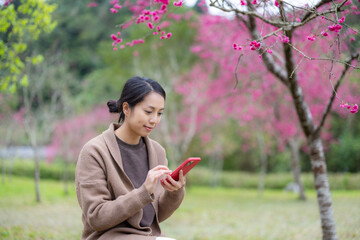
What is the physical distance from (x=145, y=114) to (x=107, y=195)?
0.50m

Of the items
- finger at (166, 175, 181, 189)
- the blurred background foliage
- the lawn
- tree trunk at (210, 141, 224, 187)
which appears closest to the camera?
finger at (166, 175, 181, 189)

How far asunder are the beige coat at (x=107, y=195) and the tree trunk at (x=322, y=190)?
242cm

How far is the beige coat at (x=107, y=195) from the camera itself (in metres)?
1.97

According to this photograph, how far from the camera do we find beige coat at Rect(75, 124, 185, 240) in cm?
197

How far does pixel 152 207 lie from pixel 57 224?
5543 millimetres

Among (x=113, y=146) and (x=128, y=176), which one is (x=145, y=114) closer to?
(x=113, y=146)

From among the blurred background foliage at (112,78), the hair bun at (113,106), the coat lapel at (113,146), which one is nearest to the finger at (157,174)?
the coat lapel at (113,146)

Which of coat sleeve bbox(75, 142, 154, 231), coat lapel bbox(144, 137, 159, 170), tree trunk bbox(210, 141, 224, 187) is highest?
coat lapel bbox(144, 137, 159, 170)

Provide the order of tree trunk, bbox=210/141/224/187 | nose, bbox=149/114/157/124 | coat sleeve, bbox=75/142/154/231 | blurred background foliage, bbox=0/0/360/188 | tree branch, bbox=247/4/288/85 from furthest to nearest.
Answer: tree trunk, bbox=210/141/224/187, blurred background foliage, bbox=0/0/360/188, tree branch, bbox=247/4/288/85, nose, bbox=149/114/157/124, coat sleeve, bbox=75/142/154/231

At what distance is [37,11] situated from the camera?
4969 millimetres

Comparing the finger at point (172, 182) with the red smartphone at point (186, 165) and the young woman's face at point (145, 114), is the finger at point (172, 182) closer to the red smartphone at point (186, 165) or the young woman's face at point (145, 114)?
the red smartphone at point (186, 165)

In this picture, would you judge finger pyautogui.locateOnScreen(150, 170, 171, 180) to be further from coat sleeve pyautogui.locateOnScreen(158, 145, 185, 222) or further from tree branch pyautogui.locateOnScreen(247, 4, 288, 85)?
tree branch pyautogui.locateOnScreen(247, 4, 288, 85)

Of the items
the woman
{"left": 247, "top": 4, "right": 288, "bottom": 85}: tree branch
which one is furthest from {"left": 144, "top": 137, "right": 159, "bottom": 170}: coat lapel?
{"left": 247, "top": 4, "right": 288, "bottom": 85}: tree branch

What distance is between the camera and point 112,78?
62.2ft
